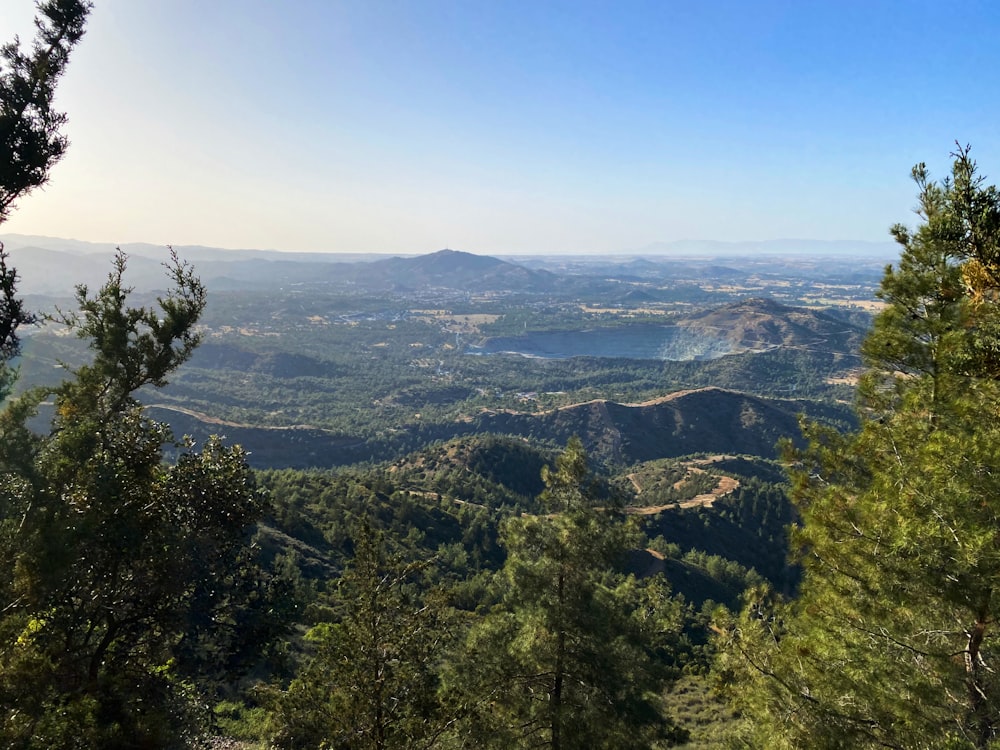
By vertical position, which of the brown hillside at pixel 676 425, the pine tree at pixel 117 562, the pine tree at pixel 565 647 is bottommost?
the brown hillside at pixel 676 425

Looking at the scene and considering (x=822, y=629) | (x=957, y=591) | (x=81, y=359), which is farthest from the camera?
(x=81, y=359)

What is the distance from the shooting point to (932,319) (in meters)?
9.66

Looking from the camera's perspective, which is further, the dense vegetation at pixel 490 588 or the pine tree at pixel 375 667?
the pine tree at pixel 375 667

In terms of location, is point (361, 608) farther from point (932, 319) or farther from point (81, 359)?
point (81, 359)

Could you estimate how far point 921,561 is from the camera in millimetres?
6203

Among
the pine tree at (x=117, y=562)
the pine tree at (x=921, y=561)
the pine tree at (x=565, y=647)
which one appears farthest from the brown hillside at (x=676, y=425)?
the pine tree at (x=117, y=562)

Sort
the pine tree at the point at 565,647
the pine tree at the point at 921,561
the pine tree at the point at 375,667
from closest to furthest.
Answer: the pine tree at the point at 921,561 → the pine tree at the point at 375,667 → the pine tree at the point at 565,647

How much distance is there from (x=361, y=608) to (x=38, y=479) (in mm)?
4959

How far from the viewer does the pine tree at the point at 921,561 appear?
232 inches

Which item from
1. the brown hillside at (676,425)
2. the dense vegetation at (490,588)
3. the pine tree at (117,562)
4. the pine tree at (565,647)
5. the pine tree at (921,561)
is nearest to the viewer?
the pine tree at (921,561)

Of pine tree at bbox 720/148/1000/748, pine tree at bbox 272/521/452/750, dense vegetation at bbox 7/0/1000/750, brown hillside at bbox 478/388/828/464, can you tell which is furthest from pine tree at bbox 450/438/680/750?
brown hillside at bbox 478/388/828/464

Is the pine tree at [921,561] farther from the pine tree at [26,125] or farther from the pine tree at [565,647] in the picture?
the pine tree at [26,125]

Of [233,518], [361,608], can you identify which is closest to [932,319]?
[361,608]

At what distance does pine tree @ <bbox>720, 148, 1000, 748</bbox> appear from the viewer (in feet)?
19.4
